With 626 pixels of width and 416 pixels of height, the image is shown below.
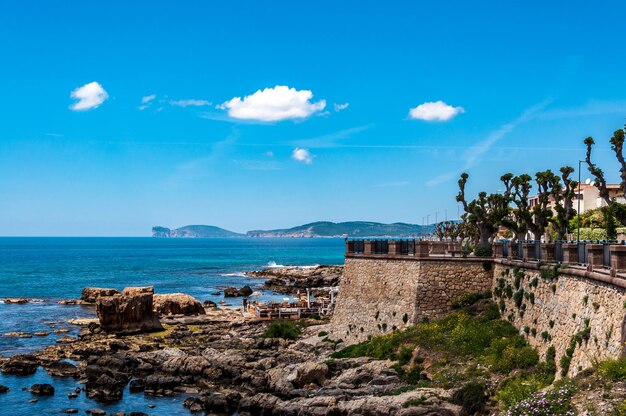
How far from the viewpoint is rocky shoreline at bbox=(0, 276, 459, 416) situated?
2800cm

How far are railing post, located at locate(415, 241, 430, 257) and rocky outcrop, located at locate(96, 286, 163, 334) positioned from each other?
81.5 feet

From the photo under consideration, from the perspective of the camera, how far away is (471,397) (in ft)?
80.6

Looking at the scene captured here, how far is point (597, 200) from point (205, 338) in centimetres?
5194

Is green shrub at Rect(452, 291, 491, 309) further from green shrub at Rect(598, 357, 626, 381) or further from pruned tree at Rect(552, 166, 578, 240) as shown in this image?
green shrub at Rect(598, 357, 626, 381)

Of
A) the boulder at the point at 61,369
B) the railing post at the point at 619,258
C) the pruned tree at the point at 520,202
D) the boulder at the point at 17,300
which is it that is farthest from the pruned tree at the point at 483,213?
the boulder at the point at 17,300

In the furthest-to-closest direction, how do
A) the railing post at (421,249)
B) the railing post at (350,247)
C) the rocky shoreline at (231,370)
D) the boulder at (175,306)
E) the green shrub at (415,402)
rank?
the boulder at (175,306), the railing post at (350,247), the railing post at (421,249), the rocky shoreline at (231,370), the green shrub at (415,402)

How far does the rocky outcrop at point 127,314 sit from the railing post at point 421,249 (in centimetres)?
2484

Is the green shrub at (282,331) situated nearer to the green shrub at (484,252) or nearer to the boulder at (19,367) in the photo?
the green shrub at (484,252)

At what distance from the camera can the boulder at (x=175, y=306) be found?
60781mm

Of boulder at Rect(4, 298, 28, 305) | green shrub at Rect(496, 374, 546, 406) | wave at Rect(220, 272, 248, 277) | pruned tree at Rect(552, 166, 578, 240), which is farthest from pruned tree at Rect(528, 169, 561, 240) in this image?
wave at Rect(220, 272, 248, 277)

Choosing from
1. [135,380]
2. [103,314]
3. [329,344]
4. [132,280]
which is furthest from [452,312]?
[132,280]

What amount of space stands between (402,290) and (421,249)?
2688 mm

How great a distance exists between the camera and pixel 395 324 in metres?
36.8

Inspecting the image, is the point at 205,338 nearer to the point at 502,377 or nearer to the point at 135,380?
the point at 135,380
